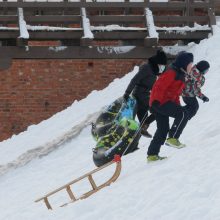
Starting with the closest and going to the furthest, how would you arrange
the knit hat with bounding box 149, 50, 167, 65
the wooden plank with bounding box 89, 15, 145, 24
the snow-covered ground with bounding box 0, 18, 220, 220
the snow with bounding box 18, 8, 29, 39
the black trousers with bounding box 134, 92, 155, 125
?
the snow-covered ground with bounding box 0, 18, 220, 220
the knit hat with bounding box 149, 50, 167, 65
the black trousers with bounding box 134, 92, 155, 125
the snow with bounding box 18, 8, 29, 39
the wooden plank with bounding box 89, 15, 145, 24

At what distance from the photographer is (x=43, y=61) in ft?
48.3

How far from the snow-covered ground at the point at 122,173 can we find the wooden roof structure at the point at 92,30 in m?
0.58

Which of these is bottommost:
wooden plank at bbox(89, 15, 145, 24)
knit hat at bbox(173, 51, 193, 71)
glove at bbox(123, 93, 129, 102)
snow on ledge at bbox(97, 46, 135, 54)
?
knit hat at bbox(173, 51, 193, 71)

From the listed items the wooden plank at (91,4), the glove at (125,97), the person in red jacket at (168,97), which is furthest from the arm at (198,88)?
the wooden plank at (91,4)

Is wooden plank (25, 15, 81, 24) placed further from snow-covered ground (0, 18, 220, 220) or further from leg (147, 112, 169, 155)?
leg (147, 112, 169, 155)

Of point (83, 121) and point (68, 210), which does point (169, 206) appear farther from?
point (83, 121)

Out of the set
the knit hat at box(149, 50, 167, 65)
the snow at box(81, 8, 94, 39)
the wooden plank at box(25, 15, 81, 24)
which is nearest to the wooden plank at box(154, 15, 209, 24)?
the snow at box(81, 8, 94, 39)

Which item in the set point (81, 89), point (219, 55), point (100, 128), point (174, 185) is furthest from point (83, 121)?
point (174, 185)

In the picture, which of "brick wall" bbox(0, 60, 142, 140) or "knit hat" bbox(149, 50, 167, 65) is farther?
"brick wall" bbox(0, 60, 142, 140)

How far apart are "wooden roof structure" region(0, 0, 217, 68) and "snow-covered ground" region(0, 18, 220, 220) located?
581mm

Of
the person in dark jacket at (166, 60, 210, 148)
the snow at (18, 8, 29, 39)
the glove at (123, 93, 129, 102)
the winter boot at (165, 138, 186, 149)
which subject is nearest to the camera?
the winter boot at (165, 138, 186, 149)

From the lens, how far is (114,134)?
29.5ft

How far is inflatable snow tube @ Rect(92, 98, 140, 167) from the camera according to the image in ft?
29.4

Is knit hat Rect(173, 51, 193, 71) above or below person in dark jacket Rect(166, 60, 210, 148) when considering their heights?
above
